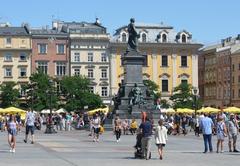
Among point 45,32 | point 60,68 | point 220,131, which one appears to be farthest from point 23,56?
point 220,131

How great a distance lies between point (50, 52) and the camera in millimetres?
118812

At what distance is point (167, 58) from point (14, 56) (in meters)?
25.4

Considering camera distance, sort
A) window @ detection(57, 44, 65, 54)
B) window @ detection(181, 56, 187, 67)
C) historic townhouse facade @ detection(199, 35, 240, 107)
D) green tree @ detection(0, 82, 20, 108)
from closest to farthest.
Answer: green tree @ detection(0, 82, 20, 108) → window @ detection(57, 44, 65, 54) → window @ detection(181, 56, 187, 67) → historic townhouse facade @ detection(199, 35, 240, 107)

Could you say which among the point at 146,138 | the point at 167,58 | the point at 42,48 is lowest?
the point at 146,138

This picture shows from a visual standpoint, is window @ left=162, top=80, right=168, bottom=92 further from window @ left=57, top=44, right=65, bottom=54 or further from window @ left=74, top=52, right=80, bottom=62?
window @ left=57, top=44, right=65, bottom=54

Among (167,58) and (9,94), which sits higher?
(167,58)

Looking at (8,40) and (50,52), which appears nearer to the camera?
(8,40)

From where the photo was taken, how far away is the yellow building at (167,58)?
11988 cm

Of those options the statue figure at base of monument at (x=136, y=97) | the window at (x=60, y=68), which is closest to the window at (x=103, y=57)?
the window at (x=60, y=68)

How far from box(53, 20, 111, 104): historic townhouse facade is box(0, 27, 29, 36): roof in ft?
A: 24.2

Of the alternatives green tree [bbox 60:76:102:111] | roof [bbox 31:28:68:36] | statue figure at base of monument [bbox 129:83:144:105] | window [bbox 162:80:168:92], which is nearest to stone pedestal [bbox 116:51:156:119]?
statue figure at base of monument [bbox 129:83:144:105]

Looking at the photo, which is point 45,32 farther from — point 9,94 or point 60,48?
point 9,94

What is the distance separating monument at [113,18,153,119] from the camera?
55438 millimetres

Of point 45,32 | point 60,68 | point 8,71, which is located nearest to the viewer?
point 8,71
